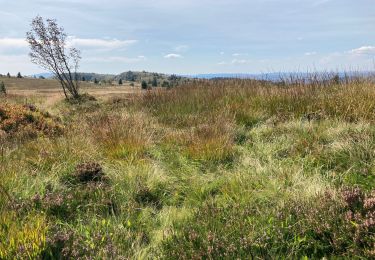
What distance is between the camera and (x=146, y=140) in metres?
6.77

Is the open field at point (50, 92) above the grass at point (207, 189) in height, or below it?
above

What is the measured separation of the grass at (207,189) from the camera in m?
2.94

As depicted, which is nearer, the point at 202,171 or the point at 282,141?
the point at 202,171

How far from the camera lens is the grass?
9.65 ft

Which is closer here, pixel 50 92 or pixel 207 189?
pixel 207 189

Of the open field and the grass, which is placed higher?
the open field

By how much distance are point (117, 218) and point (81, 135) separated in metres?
3.32

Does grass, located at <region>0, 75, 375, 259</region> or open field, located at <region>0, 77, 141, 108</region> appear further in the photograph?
open field, located at <region>0, 77, 141, 108</region>

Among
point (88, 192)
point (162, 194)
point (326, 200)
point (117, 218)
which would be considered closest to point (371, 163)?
point (326, 200)

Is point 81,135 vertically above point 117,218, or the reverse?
point 81,135

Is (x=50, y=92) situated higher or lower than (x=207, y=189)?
higher

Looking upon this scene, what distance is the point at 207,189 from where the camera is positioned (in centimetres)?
462

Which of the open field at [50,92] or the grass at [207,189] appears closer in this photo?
the grass at [207,189]

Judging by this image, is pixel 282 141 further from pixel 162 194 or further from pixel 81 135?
pixel 81 135
